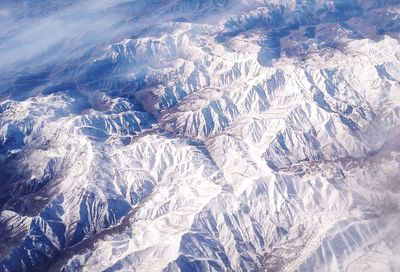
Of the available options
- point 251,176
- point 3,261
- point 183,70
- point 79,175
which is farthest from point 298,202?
point 183,70

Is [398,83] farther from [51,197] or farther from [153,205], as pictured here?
[51,197]

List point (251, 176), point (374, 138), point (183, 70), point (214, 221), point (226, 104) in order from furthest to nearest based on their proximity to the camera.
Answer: point (183, 70) < point (226, 104) < point (374, 138) < point (251, 176) < point (214, 221)

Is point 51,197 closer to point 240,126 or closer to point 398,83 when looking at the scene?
point 240,126

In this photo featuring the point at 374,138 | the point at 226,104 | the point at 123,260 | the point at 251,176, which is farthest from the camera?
the point at 226,104

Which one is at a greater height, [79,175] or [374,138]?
[79,175]

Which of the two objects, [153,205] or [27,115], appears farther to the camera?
[27,115]

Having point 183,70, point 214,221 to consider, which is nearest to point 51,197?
point 214,221
